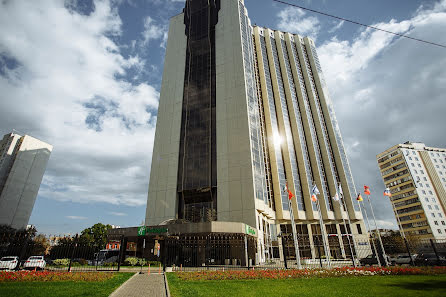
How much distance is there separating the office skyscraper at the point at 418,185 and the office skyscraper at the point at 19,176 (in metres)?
136

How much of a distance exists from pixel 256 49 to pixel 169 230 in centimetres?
5924

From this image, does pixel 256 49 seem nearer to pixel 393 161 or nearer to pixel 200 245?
pixel 200 245

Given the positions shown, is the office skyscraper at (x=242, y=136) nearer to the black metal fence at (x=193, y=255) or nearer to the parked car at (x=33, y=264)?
the black metal fence at (x=193, y=255)

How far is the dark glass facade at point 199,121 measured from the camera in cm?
4141

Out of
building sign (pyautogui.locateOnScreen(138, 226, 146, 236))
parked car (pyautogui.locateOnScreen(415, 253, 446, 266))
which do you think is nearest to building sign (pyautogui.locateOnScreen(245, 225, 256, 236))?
building sign (pyautogui.locateOnScreen(138, 226, 146, 236))

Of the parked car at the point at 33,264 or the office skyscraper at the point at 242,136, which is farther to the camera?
the office skyscraper at the point at 242,136

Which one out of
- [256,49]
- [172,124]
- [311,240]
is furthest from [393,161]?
[172,124]

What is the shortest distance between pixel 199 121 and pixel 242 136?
1087cm

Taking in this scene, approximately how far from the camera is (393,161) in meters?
82.2

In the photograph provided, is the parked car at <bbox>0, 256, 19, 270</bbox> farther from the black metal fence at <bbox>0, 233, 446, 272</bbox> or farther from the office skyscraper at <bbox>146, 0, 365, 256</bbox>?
the office skyscraper at <bbox>146, 0, 365, 256</bbox>

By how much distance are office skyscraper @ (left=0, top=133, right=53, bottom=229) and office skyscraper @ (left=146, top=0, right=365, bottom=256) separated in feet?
266

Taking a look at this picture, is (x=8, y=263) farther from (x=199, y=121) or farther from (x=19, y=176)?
(x=19, y=176)

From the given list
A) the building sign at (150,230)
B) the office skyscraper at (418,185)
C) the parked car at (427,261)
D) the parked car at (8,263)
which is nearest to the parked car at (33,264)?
the parked car at (8,263)

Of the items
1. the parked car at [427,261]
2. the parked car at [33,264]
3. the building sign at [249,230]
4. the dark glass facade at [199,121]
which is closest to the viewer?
the parked car at [427,261]
